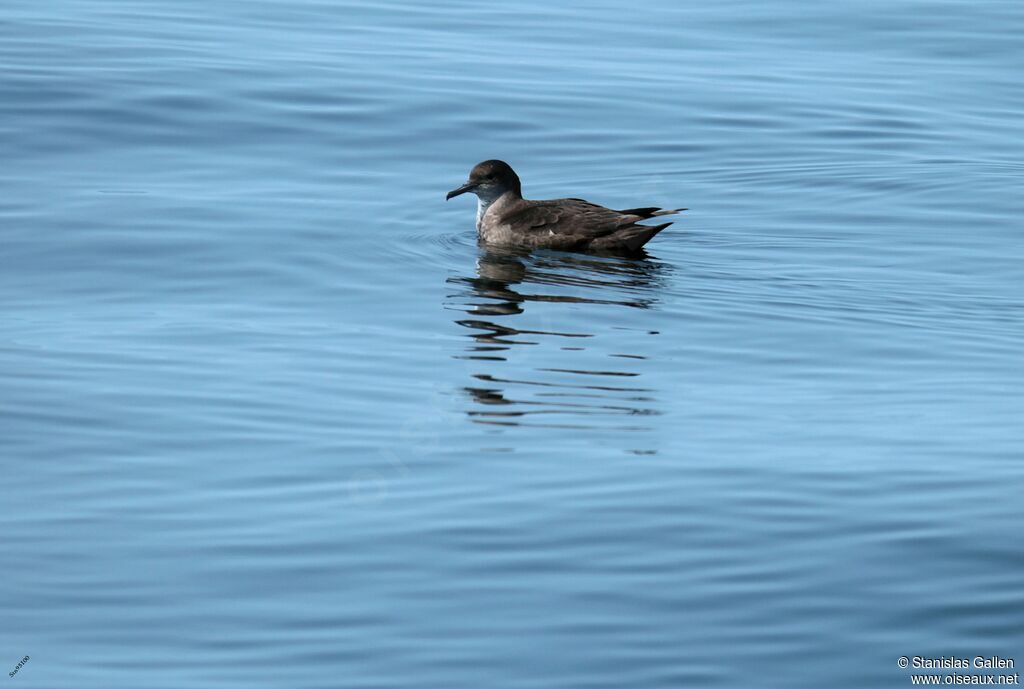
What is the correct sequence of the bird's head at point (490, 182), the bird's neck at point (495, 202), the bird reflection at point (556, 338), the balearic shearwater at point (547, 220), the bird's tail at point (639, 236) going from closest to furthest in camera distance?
1. the bird reflection at point (556, 338)
2. the bird's tail at point (639, 236)
3. the balearic shearwater at point (547, 220)
4. the bird's neck at point (495, 202)
5. the bird's head at point (490, 182)

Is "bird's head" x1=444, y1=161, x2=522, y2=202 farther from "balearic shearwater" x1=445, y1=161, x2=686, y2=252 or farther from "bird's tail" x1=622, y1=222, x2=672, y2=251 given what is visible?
"bird's tail" x1=622, y1=222, x2=672, y2=251

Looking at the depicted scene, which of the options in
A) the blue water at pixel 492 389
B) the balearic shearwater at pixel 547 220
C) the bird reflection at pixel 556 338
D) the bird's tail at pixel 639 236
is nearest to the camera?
the blue water at pixel 492 389

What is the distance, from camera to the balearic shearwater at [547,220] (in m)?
14.9

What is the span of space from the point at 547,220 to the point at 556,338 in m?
3.21

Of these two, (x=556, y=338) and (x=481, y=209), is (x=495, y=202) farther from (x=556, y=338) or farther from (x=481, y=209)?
(x=556, y=338)

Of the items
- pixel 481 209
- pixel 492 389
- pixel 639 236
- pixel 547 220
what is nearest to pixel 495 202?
pixel 481 209

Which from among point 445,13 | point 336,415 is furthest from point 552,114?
point 336,415

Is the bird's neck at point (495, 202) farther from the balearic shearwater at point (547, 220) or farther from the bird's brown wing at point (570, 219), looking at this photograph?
the bird's brown wing at point (570, 219)

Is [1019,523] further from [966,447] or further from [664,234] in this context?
[664,234]

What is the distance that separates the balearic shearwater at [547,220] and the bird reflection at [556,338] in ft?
0.46

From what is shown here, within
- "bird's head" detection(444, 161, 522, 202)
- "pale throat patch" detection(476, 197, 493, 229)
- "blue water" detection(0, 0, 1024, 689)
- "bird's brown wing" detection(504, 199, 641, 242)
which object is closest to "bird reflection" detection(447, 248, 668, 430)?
"blue water" detection(0, 0, 1024, 689)

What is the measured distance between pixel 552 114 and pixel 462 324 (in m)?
9.54

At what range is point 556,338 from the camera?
12227 millimetres

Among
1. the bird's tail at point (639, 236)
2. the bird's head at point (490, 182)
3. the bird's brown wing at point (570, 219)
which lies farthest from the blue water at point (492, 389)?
the bird's head at point (490, 182)
